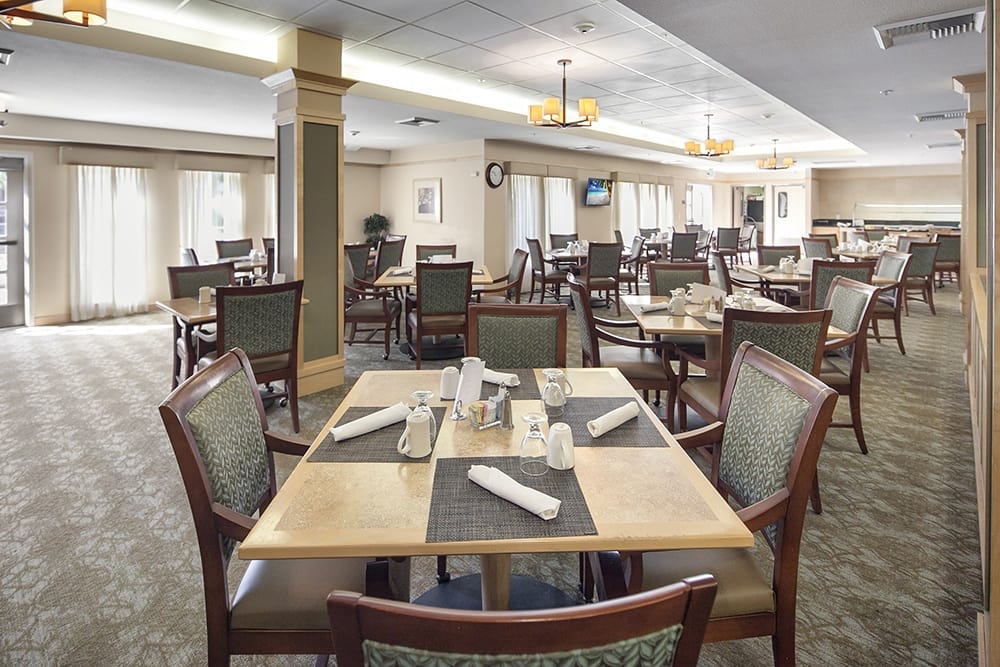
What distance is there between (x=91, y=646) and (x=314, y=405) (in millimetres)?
2486

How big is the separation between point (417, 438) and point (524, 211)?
30.2ft

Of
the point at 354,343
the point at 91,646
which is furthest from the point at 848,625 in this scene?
the point at 354,343

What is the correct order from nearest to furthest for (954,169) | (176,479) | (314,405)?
(176,479)
(314,405)
(954,169)

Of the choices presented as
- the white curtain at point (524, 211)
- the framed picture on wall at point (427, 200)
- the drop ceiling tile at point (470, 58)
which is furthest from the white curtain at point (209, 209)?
the drop ceiling tile at point (470, 58)

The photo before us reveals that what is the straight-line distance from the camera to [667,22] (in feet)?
11.7

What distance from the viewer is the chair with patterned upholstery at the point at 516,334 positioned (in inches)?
101

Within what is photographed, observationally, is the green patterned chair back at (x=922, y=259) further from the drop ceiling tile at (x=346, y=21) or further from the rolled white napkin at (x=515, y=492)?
the rolled white napkin at (x=515, y=492)

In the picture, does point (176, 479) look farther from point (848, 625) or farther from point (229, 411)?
point (848, 625)

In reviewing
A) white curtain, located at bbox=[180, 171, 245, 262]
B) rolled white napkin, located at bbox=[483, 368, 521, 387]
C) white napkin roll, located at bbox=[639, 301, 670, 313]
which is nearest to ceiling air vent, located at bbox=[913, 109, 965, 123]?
white napkin roll, located at bbox=[639, 301, 670, 313]

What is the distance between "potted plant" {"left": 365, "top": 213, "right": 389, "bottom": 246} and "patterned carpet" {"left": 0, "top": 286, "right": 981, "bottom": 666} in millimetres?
6589

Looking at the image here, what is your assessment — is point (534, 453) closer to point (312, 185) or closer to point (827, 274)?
point (312, 185)

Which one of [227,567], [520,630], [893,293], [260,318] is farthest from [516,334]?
[893,293]

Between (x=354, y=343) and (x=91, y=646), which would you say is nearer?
(x=91, y=646)

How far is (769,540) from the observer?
61.1 inches
